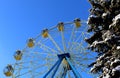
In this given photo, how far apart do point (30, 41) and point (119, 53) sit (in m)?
18.3

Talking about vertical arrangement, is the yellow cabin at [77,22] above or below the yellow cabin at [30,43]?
below

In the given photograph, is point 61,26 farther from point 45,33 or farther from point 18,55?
point 18,55

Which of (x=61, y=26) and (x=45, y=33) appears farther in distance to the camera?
(x=45, y=33)

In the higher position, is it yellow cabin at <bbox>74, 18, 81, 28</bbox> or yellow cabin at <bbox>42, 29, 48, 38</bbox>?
yellow cabin at <bbox>42, 29, 48, 38</bbox>

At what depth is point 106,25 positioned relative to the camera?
15.9 metres

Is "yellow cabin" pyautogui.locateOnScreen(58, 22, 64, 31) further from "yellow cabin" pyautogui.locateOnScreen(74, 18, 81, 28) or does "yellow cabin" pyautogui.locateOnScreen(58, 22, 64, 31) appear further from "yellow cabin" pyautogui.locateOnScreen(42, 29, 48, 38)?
"yellow cabin" pyautogui.locateOnScreen(42, 29, 48, 38)

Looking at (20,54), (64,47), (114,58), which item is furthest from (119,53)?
(20,54)

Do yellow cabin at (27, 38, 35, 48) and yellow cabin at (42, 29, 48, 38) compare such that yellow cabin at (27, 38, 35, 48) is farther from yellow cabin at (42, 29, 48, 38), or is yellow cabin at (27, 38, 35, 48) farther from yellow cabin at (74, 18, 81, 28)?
yellow cabin at (74, 18, 81, 28)

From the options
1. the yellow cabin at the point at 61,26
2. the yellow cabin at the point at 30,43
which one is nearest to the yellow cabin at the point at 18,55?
the yellow cabin at the point at 30,43

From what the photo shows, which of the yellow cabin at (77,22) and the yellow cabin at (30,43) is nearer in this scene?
the yellow cabin at (77,22)

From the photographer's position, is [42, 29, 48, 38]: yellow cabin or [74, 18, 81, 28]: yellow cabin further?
[42, 29, 48, 38]: yellow cabin

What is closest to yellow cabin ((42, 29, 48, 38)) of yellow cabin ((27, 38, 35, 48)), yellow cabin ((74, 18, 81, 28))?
yellow cabin ((27, 38, 35, 48))

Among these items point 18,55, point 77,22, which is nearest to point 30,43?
point 18,55

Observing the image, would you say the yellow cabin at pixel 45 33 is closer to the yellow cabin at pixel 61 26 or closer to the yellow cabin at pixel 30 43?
the yellow cabin at pixel 30 43
